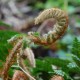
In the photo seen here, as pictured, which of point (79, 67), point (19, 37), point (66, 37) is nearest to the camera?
point (19, 37)

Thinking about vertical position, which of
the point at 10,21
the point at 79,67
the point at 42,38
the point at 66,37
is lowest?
the point at 79,67

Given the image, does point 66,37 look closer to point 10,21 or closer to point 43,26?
point 43,26

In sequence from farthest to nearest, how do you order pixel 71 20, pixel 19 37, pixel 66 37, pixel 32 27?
1. pixel 71 20
2. pixel 32 27
3. pixel 66 37
4. pixel 19 37

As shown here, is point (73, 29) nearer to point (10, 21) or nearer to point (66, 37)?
point (66, 37)

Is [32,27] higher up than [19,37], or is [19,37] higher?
[32,27]

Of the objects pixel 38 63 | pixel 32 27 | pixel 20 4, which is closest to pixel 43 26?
pixel 32 27

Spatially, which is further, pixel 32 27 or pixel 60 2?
pixel 60 2

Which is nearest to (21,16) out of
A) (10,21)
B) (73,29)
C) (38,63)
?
(10,21)
